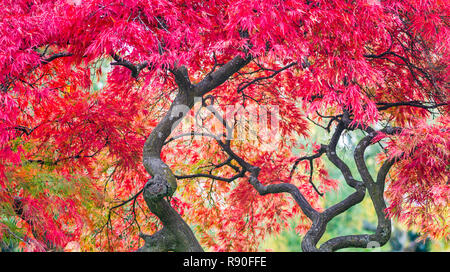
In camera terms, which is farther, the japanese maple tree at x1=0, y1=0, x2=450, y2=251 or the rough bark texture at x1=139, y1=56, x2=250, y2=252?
the rough bark texture at x1=139, y1=56, x2=250, y2=252

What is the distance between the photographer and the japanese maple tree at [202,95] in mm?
2293

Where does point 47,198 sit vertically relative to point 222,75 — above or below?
below

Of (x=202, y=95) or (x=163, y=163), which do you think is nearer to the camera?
(x=163, y=163)

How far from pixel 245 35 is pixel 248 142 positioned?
1.83 metres

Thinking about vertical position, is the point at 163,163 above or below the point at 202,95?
below

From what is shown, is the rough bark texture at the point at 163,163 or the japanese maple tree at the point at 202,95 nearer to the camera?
the japanese maple tree at the point at 202,95

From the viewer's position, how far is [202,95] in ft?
9.41

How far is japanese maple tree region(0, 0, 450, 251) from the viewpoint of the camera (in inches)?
90.3

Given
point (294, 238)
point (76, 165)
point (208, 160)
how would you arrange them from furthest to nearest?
point (294, 238) → point (208, 160) → point (76, 165)

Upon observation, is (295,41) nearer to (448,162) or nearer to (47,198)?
(448,162)
